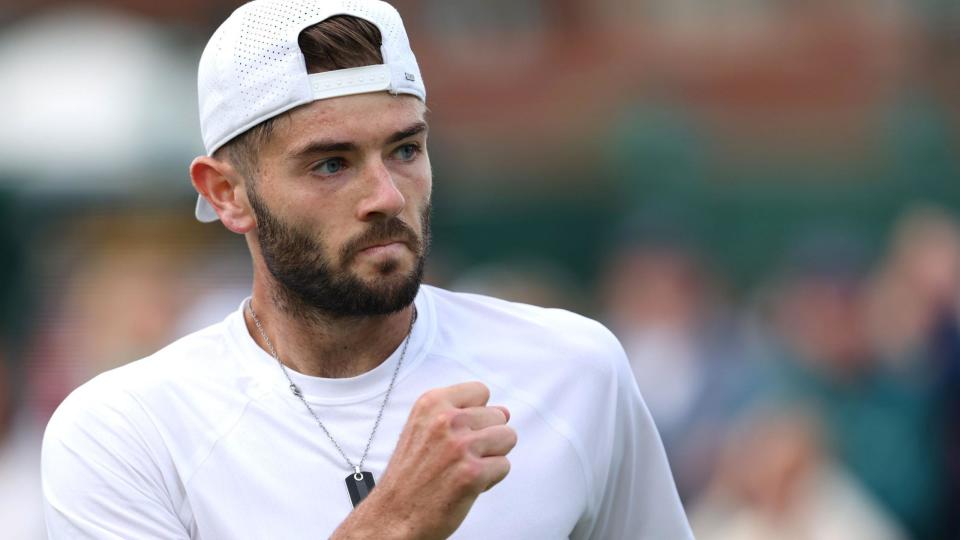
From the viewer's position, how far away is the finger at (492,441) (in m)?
2.68

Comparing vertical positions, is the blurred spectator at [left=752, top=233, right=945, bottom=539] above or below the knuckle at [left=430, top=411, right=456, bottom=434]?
below

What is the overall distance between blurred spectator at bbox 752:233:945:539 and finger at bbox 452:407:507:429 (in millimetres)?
3950

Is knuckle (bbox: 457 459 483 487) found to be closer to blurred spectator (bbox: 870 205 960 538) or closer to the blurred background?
the blurred background

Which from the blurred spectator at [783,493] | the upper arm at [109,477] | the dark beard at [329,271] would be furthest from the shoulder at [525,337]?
the blurred spectator at [783,493]

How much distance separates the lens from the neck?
313 centimetres

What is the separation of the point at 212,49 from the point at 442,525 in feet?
3.53

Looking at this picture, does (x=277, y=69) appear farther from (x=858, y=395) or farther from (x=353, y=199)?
(x=858, y=395)

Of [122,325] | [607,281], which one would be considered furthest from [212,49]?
[607,281]

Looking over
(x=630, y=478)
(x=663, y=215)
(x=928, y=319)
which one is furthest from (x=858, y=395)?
(x=630, y=478)

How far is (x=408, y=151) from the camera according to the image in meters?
3.07

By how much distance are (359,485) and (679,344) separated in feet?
14.4

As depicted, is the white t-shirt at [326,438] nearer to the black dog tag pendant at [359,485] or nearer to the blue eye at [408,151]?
the black dog tag pendant at [359,485]

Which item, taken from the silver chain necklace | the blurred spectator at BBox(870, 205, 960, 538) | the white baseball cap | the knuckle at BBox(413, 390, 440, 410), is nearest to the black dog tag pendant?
the silver chain necklace

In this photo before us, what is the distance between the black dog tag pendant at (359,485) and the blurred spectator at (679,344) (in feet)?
12.5
